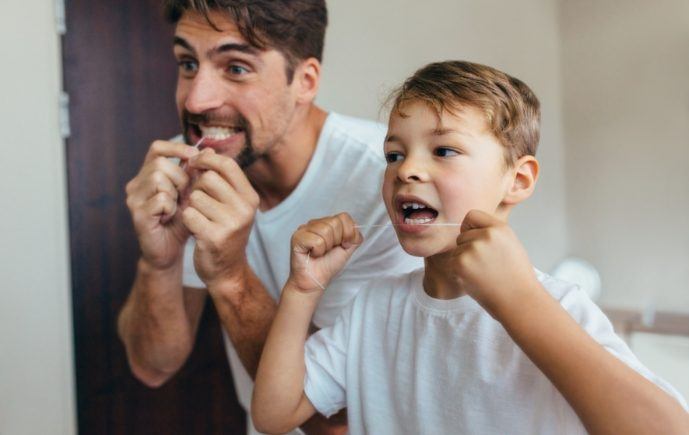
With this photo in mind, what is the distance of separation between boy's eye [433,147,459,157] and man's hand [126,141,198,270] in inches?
16.9

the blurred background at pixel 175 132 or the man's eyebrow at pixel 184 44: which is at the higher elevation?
the man's eyebrow at pixel 184 44

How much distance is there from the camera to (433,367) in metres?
0.77

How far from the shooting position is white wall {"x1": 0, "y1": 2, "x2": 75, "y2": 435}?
1.38m

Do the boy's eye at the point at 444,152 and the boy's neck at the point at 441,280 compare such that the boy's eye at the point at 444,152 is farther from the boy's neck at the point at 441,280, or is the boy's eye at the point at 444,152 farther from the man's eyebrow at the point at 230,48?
the man's eyebrow at the point at 230,48

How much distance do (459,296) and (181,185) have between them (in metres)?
0.47

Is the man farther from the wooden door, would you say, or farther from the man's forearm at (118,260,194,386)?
the wooden door

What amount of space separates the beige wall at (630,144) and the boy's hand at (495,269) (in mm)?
1902

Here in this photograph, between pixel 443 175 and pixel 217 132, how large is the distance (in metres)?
0.51

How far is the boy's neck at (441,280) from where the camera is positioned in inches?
31.1

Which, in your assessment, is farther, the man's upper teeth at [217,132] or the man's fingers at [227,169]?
the man's upper teeth at [217,132]

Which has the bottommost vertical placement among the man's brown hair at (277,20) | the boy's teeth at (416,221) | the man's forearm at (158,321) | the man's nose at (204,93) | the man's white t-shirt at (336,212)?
the man's forearm at (158,321)

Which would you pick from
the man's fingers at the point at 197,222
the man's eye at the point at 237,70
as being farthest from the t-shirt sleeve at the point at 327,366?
the man's eye at the point at 237,70

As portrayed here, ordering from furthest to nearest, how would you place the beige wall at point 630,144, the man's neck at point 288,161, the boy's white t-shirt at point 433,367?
the beige wall at point 630,144
the man's neck at point 288,161
the boy's white t-shirt at point 433,367

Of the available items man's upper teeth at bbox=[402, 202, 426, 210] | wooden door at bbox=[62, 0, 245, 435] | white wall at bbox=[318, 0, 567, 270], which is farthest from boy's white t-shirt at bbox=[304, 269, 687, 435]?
white wall at bbox=[318, 0, 567, 270]
